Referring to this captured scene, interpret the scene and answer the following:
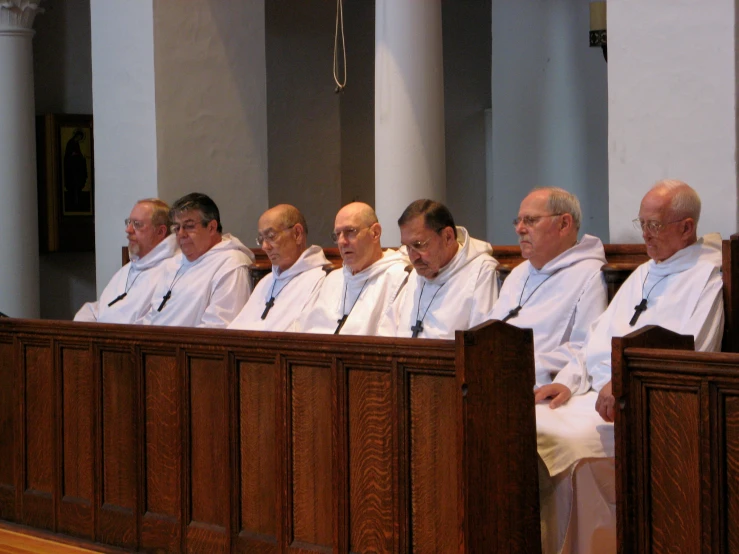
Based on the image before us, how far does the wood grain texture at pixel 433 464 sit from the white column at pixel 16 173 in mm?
7045

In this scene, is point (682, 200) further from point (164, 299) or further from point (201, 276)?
point (164, 299)

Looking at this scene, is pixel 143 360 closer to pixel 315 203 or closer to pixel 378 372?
pixel 378 372

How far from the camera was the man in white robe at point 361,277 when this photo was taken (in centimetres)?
604

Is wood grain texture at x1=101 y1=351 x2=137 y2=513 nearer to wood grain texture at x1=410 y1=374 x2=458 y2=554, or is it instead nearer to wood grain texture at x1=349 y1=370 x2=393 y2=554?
wood grain texture at x1=349 y1=370 x2=393 y2=554

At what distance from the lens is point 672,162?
5.44m

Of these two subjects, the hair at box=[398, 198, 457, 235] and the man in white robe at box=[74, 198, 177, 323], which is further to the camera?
the man in white robe at box=[74, 198, 177, 323]

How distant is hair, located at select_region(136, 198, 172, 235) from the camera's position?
7668 millimetres

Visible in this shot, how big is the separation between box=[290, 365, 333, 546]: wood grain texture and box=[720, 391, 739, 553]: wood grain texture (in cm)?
160

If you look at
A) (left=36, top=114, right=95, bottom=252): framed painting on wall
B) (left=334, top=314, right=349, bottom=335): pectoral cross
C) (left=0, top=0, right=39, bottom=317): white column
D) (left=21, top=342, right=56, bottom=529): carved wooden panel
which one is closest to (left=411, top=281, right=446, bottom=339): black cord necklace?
(left=334, top=314, right=349, bottom=335): pectoral cross

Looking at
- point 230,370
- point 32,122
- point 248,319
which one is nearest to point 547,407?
point 230,370

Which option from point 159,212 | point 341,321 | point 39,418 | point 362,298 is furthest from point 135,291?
point 362,298

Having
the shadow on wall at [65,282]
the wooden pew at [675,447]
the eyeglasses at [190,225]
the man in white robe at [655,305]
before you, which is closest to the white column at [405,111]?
the eyeglasses at [190,225]

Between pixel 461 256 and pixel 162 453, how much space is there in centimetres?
180

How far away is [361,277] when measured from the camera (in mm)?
6125
